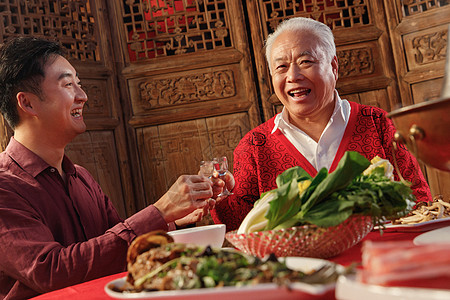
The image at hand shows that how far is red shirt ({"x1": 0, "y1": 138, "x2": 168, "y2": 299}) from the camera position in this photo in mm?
1359

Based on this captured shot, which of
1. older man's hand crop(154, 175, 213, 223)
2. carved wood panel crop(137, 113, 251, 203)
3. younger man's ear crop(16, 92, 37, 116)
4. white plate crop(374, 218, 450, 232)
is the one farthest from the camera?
carved wood panel crop(137, 113, 251, 203)

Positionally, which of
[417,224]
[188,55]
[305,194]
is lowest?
[417,224]

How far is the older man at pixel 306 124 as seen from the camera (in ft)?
7.18

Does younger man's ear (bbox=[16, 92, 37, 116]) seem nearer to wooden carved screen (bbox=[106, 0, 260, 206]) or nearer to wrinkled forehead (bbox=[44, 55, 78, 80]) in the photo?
wrinkled forehead (bbox=[44, 55, 78, 80])

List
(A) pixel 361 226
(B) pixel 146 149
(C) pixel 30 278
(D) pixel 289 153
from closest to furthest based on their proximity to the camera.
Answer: (A) pixel 361 226 < (C) pixel 30 278 < (D) pixel 289 153 < (B) pixel 146 149

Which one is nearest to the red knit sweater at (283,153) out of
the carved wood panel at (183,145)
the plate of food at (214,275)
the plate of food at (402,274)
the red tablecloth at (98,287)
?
the red tablecloth at (98,287)

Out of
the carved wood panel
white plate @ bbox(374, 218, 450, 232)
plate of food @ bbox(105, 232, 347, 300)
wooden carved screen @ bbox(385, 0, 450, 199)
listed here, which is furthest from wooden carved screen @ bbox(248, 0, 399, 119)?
plate of food @ bbox(105, 232, 347, 300)

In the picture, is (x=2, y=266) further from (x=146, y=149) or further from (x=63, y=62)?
(x=146, y=149)

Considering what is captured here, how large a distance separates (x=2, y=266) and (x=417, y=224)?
1.20m

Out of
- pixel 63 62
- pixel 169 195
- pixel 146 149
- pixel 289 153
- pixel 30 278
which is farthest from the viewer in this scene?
pixel 146 149

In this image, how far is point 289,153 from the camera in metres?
2.23

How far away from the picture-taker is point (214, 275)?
2.11 feet

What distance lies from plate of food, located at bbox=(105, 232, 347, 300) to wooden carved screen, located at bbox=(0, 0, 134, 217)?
104 inches

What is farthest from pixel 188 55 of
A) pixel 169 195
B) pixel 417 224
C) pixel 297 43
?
pixel 417 224
